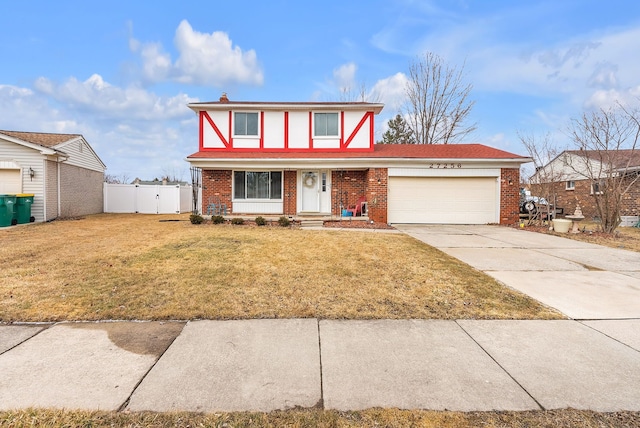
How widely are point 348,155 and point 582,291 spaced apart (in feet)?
34.0

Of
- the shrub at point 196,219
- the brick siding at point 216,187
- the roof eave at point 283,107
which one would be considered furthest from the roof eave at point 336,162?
the roof eave at point 283,107

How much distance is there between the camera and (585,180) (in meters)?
20.4

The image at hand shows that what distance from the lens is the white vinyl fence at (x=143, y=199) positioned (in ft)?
69.1

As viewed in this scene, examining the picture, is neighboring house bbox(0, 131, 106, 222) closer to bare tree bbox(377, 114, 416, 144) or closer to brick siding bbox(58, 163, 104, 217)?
brick siding bbox(58, 163, 104, 217)

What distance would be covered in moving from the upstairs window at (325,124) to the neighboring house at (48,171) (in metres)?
12.0

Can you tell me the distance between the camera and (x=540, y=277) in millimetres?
5652

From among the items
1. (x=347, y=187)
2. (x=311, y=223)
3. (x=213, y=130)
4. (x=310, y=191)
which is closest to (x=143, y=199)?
(x=213, y=130)

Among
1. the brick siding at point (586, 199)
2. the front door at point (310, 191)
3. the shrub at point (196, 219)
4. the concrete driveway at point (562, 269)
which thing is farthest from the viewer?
the brick siding at point (586, 199)

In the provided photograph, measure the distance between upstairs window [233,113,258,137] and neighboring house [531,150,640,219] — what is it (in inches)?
513

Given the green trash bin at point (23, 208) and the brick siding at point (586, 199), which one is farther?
the brick siding at point (586, 199)

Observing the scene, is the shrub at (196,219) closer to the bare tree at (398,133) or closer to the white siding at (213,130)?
the white siding at (213,130)

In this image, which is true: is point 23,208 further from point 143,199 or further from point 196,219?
point 143,199

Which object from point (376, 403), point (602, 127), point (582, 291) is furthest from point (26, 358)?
point (602, 127)

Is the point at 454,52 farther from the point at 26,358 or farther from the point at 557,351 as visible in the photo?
the point at 26,358
